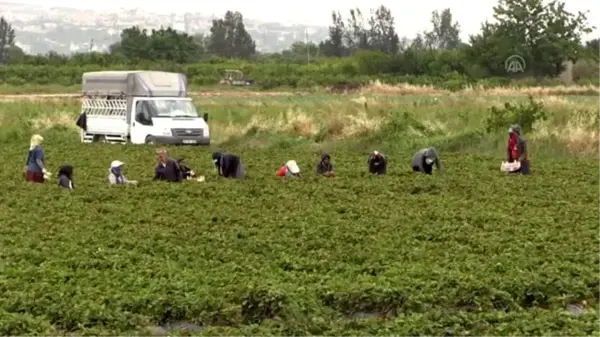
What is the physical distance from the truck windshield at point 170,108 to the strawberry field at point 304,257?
12.4 metres

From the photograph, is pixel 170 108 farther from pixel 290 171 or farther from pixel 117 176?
pixel 117 176

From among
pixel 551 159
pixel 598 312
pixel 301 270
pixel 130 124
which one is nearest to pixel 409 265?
pixel 301 270

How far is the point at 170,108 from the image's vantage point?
3234 centimetres

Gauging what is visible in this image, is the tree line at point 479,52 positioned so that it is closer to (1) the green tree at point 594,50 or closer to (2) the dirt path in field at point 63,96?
(1) the green tree at point 594,50

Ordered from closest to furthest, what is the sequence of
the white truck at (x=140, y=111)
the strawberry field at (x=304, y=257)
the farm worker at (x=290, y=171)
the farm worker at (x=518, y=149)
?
the strawberry field at (x=304, y=257), the farm worker at (x=290, y=171), the farm worker at (x=518, y=149), the white truck at (x=140, y=111)

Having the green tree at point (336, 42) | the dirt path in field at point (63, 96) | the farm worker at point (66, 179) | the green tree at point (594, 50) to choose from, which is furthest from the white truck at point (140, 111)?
the green tree at point (336, 42)

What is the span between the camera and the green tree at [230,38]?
142m

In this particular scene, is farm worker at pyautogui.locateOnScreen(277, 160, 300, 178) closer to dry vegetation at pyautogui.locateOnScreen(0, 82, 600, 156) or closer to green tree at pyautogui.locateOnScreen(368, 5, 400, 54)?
dry vegetation at pyautogui.locateOnScreen(0, 82, 600, 156)

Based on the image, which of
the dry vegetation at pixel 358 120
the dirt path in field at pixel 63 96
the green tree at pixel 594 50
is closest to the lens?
the dry vegetation at pixel 358 120

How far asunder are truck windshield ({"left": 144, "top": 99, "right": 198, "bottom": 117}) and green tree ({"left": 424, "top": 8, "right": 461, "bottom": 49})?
12224 centimetres

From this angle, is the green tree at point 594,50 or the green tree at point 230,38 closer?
the green tree at point 594,50

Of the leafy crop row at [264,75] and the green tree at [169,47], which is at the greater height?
the green tree at [169,47]

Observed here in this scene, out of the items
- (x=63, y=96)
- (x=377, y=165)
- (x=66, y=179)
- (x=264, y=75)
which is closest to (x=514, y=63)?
(x=264, y=75)

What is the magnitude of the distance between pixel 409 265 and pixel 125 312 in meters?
3.55
